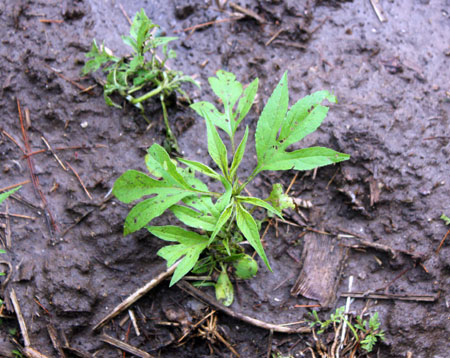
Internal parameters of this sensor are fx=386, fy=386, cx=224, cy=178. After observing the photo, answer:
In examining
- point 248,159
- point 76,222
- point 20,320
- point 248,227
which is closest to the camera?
point 248,227

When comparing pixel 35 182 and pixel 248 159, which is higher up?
pixel 35 182

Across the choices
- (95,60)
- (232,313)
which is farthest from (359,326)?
(95,60)

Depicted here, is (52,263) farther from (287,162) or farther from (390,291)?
(390,291)

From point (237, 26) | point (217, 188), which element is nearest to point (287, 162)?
point (217, 188)

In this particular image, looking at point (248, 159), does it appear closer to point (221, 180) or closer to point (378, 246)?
point (221, 180)

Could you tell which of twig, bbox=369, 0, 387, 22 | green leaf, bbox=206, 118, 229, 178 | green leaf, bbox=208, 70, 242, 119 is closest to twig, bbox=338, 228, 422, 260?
green leaf, bbox=206, 118, 229, 178

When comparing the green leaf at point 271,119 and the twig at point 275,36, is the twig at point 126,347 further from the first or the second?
the twig at point 275,36
